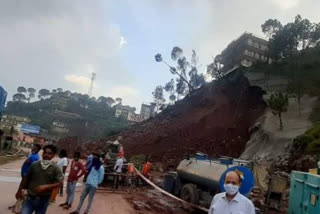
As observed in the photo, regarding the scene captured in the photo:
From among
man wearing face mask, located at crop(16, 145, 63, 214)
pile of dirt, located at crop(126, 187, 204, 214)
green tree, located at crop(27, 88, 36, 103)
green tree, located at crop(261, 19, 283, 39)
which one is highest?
green tree, located at crop(261, 19, 283, 39)

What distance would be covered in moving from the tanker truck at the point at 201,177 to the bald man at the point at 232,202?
7671 millimetres

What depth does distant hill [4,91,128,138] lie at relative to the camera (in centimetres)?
7838

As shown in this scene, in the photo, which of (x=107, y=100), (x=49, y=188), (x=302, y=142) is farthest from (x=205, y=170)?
(x=107, y=100)

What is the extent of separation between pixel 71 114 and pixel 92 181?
273ft

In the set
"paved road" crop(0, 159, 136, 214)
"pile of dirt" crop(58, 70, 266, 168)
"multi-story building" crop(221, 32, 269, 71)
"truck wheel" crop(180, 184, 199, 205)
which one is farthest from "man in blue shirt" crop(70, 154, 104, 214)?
"multi-story building" crop(221, 32, 269, 71)

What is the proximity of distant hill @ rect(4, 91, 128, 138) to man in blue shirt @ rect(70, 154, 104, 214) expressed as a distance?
187 ft

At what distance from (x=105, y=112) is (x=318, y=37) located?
Answer: 6428cm

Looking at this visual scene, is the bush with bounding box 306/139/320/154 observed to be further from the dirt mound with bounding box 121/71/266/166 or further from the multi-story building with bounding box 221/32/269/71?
the multi-story building with bounding box 221/32/269/71

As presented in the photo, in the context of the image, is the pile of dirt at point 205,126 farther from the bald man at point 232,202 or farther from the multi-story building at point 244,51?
the bald man at point 232,202

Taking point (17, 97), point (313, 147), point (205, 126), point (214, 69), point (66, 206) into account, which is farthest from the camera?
point (17, 97)

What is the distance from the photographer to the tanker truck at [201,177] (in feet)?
41.4

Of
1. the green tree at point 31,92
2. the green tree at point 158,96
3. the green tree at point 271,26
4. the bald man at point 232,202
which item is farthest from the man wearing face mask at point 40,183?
the green tree at point 31,92

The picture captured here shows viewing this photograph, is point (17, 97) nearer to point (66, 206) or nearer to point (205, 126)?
point (205, 126)

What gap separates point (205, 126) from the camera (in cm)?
4659
